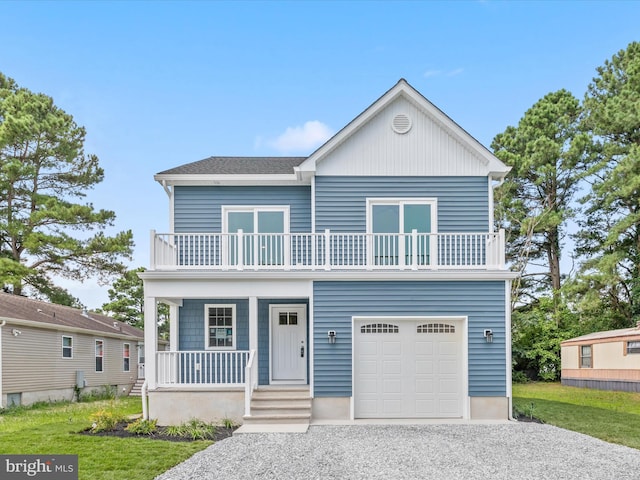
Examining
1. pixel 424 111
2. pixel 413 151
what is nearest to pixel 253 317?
pixel 413 151

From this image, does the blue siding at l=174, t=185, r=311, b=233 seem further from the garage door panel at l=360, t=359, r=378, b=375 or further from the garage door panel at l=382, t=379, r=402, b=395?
the garage door panel at l=382, t=379, r=402, b=395

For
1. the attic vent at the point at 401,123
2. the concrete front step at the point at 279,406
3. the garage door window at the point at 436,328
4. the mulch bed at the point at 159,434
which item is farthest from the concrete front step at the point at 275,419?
the attic vent at the point at 401,123

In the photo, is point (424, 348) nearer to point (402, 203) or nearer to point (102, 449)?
point (402, 203)

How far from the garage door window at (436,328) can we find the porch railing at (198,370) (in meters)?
3.92

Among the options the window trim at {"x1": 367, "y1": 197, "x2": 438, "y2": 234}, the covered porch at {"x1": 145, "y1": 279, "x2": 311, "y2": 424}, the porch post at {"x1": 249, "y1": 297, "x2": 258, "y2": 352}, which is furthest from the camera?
the window trim at {"x1": 367, "y1": 197, "x2": 438, "y2": 234}

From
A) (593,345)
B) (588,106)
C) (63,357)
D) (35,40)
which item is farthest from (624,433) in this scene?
(35,40)

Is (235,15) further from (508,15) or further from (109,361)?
(109,361)

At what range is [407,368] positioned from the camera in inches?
510

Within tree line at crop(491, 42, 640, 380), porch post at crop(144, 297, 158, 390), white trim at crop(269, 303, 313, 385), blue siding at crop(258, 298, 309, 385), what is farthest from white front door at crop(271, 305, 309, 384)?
tree line at crop(491, 42, 640, 380)

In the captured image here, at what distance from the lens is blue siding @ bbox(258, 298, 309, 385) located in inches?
553

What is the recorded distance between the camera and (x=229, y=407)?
1234 centimetres

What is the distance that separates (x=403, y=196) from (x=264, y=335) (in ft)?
15.8

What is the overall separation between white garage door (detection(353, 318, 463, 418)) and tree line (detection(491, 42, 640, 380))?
1516 centimetres

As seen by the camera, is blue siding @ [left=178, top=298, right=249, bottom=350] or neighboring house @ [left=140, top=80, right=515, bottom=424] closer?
neighboring house @ [left=140, top=80, right=515, bottom=424]
